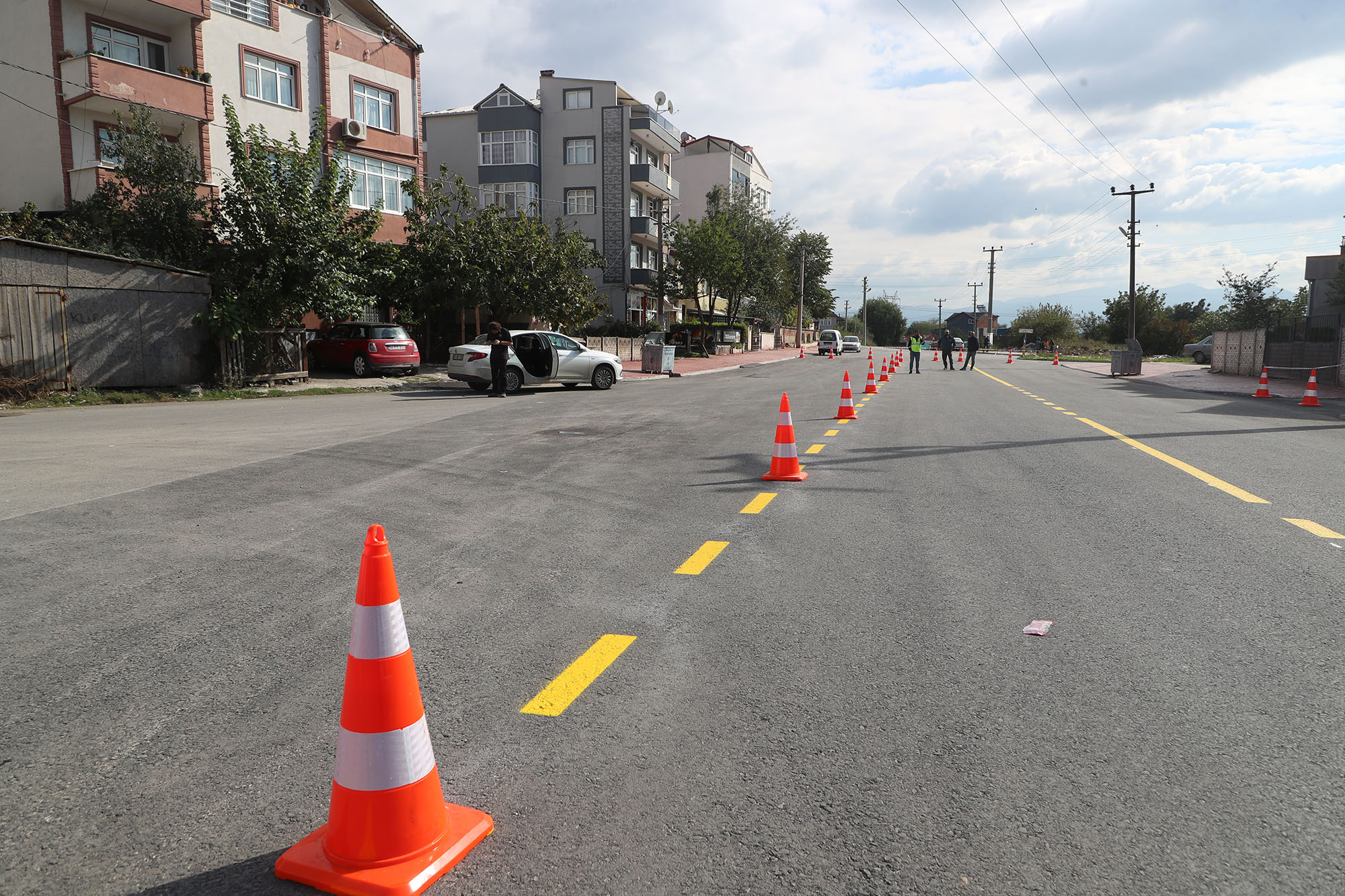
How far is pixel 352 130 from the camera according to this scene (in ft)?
101

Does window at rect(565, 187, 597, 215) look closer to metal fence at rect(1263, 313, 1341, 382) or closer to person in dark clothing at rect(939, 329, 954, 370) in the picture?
person in dark clothing at rect(939, 329, 954, 370)

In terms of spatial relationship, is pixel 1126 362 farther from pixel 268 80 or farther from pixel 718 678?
pixel 718 678

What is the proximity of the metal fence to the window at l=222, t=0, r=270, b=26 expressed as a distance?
112 feet

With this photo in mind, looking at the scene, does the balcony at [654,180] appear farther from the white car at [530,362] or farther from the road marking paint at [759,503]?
the road marking paint at [759,503]

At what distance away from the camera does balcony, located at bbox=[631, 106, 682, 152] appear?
54344mm

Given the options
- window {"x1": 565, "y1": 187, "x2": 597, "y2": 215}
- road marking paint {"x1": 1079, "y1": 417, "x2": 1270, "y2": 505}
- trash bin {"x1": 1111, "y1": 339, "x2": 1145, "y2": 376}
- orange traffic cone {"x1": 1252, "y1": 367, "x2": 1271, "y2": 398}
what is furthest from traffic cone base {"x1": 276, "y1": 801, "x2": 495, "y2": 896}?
window {"x1": 565, "y1": 187, "x2": 597, "y2": 215}

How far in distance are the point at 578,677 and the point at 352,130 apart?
3143 centimetres

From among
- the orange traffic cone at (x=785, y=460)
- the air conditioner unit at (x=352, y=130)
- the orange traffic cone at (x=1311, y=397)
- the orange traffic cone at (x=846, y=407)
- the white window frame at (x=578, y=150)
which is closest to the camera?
the orange traffic cone at (x=785, y=460)

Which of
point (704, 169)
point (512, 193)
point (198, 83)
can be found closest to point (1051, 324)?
point (704, 169)

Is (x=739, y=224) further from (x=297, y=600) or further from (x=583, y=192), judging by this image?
(x=297, y=600)

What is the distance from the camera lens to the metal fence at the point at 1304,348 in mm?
27406

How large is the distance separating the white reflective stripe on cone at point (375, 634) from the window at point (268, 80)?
3125 centimetres

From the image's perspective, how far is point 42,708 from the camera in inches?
136

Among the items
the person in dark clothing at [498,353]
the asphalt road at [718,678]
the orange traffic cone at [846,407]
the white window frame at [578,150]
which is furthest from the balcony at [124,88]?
the white window frame at [578,150]
